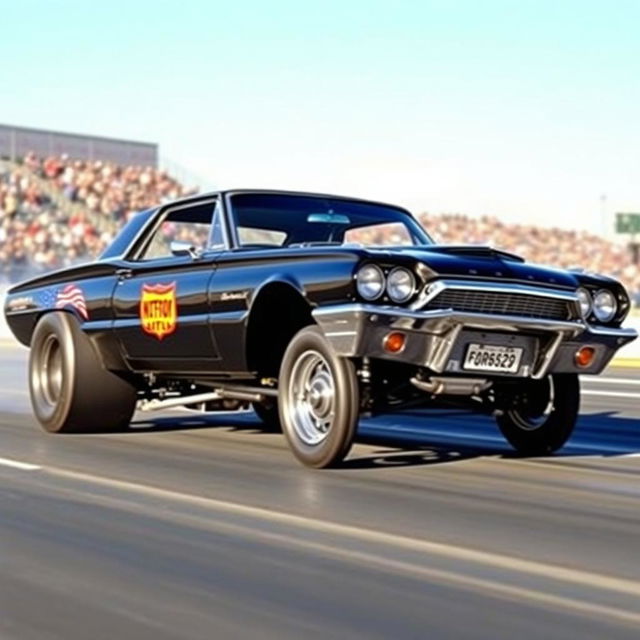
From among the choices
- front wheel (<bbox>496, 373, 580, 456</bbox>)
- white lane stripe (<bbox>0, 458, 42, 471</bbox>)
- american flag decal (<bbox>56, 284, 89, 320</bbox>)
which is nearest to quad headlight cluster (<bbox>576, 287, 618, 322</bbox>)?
front wheel (<bbox>496, 373, 580, 456</bbox>)

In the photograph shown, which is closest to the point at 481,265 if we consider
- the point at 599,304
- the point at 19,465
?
the point at 599,304

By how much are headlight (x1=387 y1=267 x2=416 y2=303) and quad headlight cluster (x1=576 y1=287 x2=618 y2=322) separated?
112cm

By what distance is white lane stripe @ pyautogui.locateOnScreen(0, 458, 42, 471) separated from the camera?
748 cm

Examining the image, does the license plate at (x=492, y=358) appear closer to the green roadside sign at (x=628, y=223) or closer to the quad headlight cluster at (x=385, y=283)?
the quad headlight cluster at (x=385, y=283)

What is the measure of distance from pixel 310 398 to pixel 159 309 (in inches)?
64.3

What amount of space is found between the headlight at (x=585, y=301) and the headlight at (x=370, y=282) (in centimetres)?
126

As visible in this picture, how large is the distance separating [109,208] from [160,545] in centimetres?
3255

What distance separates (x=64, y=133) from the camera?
43.5m

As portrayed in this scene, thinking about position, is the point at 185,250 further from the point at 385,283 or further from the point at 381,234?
the point at 385,283

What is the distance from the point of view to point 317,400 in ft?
23.8

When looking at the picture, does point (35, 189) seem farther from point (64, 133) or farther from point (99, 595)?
point (99, 595)

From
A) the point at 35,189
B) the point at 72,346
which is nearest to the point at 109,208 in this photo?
the point at 35,189

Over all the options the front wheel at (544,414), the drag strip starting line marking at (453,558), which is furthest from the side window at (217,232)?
the drag strip starting line marking at (453,558)

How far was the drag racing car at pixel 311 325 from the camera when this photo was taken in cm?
695
